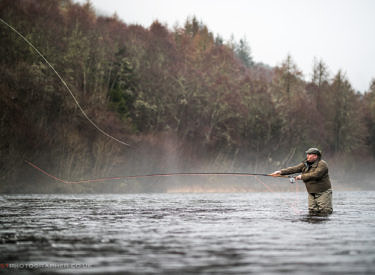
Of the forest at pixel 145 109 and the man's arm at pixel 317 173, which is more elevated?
the forest at pixel 145 109

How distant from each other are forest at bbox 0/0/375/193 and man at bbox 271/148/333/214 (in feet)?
63.4

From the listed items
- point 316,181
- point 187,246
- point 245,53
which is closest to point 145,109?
point 316,181

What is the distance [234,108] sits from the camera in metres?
54.0

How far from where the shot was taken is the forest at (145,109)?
3425 centimetres

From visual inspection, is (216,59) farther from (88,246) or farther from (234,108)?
(88,246)

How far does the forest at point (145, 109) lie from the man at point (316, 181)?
63.4 ft

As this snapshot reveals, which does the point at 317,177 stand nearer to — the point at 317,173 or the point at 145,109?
the point at 317,173

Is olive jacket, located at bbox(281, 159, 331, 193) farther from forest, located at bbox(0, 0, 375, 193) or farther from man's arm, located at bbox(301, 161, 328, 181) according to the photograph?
forest, located at bbox(0, 0, 375, 193)

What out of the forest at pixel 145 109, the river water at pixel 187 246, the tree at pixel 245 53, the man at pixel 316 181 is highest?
the tree at pixel 245 53

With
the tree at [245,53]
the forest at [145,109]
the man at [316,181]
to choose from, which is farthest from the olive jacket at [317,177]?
the tree at [245,53]

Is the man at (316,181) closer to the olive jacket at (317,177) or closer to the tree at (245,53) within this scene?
the olive jacket at (317,177)

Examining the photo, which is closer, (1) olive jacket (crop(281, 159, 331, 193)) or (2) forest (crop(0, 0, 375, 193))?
(1) olive jacket (crop(281, 159, 331, 193))

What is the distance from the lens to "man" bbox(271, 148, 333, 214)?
14.5 metres

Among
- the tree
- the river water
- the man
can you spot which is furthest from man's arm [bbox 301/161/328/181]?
the tree
